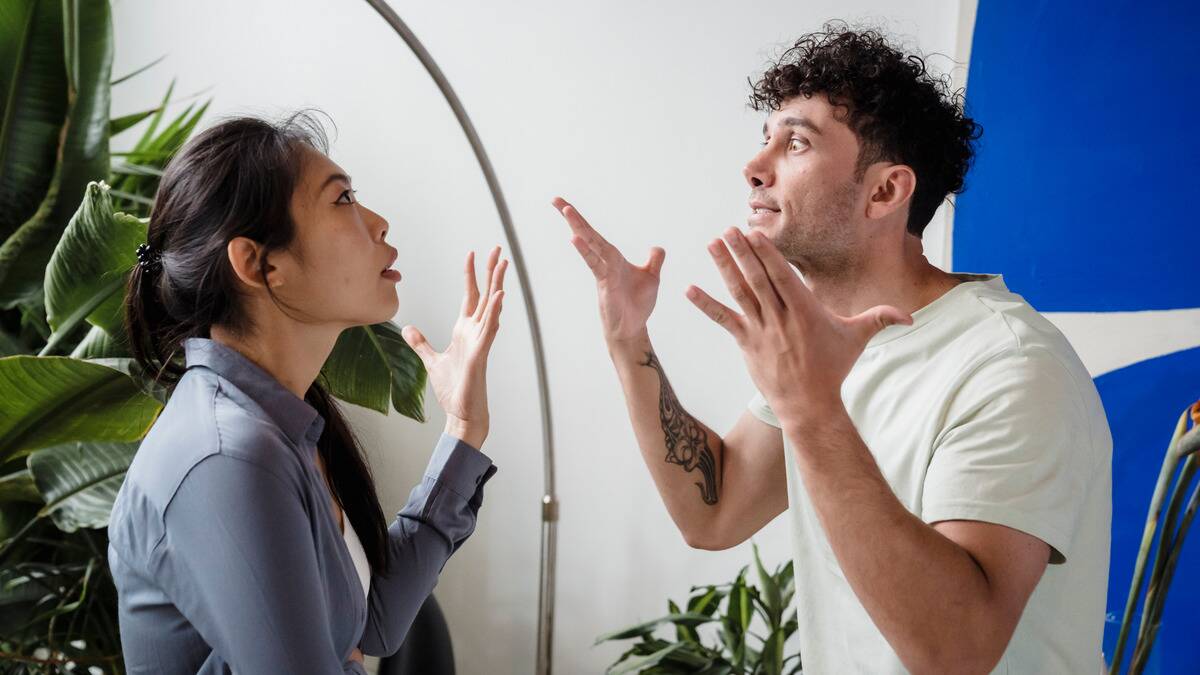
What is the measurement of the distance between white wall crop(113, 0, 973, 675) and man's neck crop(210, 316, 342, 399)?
1.58 metres

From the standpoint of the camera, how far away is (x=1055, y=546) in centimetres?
125

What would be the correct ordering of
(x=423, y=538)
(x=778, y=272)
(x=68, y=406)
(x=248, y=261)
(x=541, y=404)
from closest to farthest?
1. (x=778, y=272)
2. (x=248, y=261)
3. (x=423, y=538)
4. (x=68, y=406)
5. (x=541, y=404)

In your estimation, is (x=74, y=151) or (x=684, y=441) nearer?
(x=684, y=441)

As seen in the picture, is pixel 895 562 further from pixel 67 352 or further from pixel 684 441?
pixel 67 352

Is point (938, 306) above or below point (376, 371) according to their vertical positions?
above

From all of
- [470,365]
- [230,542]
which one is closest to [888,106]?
[470,365]

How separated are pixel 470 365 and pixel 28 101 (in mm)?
1378

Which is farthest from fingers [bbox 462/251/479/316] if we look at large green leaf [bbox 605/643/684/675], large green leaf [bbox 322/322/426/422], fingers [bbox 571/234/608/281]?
large green leaf [bbox 605/643/684/675]

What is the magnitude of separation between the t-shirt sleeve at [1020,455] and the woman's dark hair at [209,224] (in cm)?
81

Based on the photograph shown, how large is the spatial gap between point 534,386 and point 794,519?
5.09 feet

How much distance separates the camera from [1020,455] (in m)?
1.27

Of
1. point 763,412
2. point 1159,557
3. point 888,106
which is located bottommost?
point 763,412

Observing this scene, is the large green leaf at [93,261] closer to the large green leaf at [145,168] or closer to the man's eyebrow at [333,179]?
the large green leaf at [145,168]

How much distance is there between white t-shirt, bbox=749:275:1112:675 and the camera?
127 centimetres
